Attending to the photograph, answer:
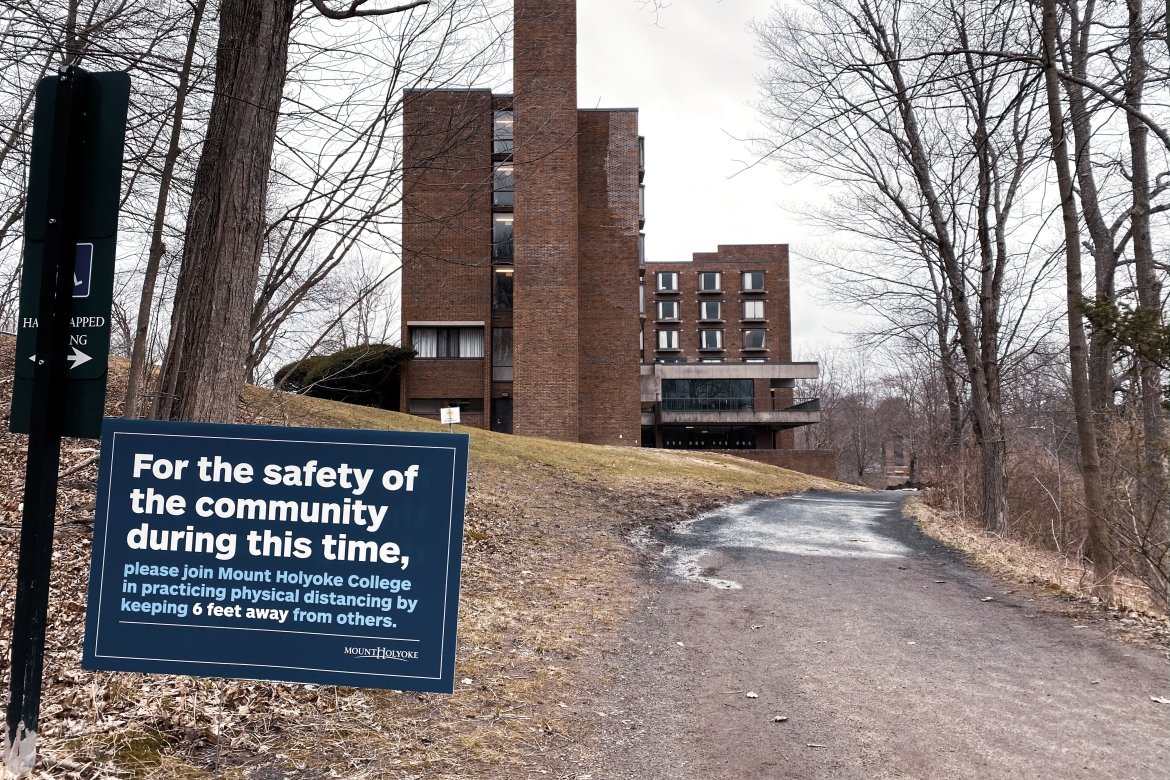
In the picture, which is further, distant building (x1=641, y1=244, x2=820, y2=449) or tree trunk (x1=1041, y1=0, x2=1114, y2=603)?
distant building (x1=641, y1=244, x2=820, y2=449)

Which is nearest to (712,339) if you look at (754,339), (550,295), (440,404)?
(754,339)

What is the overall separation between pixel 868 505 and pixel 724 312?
47177 mm

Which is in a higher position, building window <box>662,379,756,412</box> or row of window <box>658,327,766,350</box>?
row of window <box>658,327,766,350</box>

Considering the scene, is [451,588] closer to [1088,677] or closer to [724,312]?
[1088,677]

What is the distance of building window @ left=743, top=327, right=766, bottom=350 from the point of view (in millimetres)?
67938

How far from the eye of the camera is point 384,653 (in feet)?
11.4

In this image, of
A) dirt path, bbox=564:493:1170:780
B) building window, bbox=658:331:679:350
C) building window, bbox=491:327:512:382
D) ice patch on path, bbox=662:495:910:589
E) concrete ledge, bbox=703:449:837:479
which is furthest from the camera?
building window, bbox=658:331:679:350

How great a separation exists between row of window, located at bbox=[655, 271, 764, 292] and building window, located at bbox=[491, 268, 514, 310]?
3363 cm

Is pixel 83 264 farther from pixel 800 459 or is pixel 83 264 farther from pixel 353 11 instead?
pixel 800 459

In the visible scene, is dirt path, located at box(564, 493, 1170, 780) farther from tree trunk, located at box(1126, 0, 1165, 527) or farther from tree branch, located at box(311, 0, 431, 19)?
tree branch, located at box(311, 0, 431, 19)

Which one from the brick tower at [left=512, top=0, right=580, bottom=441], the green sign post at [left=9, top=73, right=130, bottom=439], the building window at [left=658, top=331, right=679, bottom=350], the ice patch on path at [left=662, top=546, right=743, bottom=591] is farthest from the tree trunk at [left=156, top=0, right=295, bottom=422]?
the building window at [left=658, top=331, right=679, bottom=350]

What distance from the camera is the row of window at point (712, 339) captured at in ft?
223

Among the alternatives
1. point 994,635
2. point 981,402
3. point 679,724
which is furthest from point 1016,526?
point 679,724

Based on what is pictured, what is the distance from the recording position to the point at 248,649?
11.4ft
